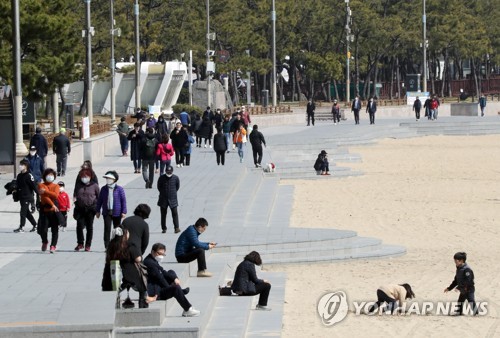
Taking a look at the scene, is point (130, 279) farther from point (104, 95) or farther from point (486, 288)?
point (104, 95)

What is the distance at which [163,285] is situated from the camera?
1553 centimetres

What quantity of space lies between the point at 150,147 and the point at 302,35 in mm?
69074

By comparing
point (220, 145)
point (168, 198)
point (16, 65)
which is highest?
point (16, 65)

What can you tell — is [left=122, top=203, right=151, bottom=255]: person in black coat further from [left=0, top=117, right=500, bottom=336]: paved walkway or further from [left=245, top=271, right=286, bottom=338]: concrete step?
[left=245, top=271, right=286, bottom=338]: concrete step

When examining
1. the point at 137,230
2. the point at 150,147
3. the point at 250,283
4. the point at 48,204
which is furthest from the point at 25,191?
the point at 150,147

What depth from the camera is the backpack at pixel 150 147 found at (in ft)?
110

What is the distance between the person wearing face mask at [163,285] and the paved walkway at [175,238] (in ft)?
0.88

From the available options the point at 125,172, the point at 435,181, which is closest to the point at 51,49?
the point at 125,172

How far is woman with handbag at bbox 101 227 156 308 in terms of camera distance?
1488 centimetres

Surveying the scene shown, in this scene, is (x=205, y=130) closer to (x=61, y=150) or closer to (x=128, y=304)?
(x=61, y=150)

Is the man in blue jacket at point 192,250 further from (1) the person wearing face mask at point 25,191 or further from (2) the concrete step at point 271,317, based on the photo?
(1) the person wearing face mask at point 25,191

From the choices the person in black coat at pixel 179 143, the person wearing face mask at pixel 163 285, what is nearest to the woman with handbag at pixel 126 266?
the person wearing face mask at pixel 163 285

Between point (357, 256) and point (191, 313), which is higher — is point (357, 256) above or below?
below

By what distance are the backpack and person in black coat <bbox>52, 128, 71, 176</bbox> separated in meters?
2.93
